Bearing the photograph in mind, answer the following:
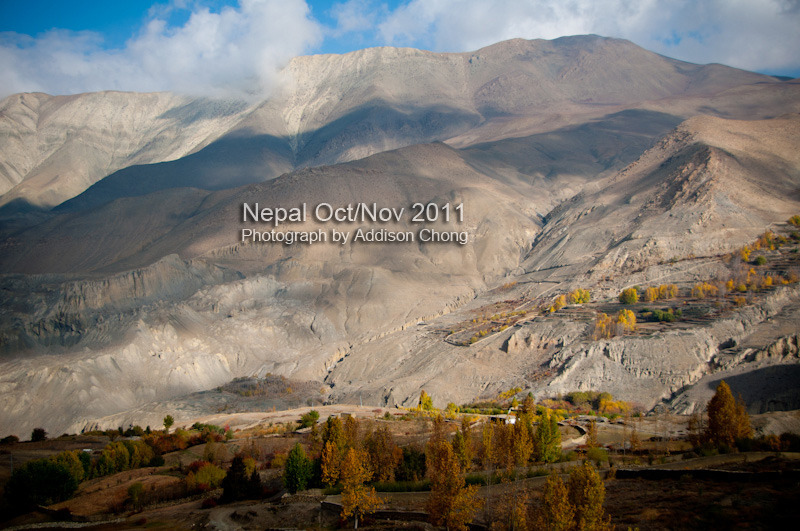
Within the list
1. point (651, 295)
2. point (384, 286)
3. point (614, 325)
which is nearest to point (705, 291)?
point (651, 295)

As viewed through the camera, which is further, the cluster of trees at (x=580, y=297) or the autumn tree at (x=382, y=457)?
the cluster of trees at (x=580, y=297)

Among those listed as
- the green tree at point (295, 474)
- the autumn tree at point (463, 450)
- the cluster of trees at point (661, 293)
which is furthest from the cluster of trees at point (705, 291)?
the green tree at point (295, 474)

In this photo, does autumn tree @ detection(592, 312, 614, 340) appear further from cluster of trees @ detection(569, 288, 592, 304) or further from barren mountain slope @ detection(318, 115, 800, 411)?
cluster of trees @ detection(569, 288, 592, 304)

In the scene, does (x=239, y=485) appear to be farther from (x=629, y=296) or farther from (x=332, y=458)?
(x=629, y=296)

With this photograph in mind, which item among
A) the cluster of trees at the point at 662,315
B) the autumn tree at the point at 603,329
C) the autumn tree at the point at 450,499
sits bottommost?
the autumn tree at the point at 450,499

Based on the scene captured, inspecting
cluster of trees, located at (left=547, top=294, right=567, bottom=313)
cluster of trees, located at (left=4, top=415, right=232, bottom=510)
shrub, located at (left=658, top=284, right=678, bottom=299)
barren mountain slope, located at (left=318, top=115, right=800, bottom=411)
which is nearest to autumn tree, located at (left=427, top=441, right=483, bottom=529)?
cluster of trees, located at (left=4, top=415, right=232, bottom=510)

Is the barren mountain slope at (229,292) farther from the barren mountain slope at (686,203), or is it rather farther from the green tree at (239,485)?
the green tree at (239,485)
